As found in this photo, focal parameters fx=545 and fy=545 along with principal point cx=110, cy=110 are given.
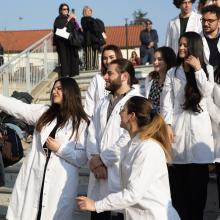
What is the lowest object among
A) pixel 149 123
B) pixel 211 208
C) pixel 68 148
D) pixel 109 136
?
pixel 211 208

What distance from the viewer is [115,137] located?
484 cm

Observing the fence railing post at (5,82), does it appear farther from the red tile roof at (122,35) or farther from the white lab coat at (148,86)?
the red tile roof at (122,35)

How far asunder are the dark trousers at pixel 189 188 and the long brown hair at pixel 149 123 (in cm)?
149

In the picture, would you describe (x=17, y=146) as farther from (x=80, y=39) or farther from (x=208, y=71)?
(x=80, y=39)

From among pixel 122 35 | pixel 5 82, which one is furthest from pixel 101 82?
pixel 122 35

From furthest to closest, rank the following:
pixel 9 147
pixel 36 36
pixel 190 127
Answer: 1. pixel 36 36
2. pixel 190 127
3. pixel 9 147

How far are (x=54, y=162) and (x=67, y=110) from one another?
48cm

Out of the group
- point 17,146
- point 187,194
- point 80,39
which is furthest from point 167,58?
point 80,39

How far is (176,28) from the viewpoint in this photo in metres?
7.30

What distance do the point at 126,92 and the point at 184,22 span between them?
2650 mm

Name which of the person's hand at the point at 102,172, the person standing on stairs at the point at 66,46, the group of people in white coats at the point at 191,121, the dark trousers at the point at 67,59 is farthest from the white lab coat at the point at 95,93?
the dark trousers at the point at 67,59

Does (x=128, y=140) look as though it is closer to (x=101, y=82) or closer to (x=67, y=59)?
(x=101, y=82)

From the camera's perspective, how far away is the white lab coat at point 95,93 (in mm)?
5691

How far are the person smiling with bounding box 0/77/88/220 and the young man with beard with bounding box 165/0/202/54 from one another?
2.75 m
